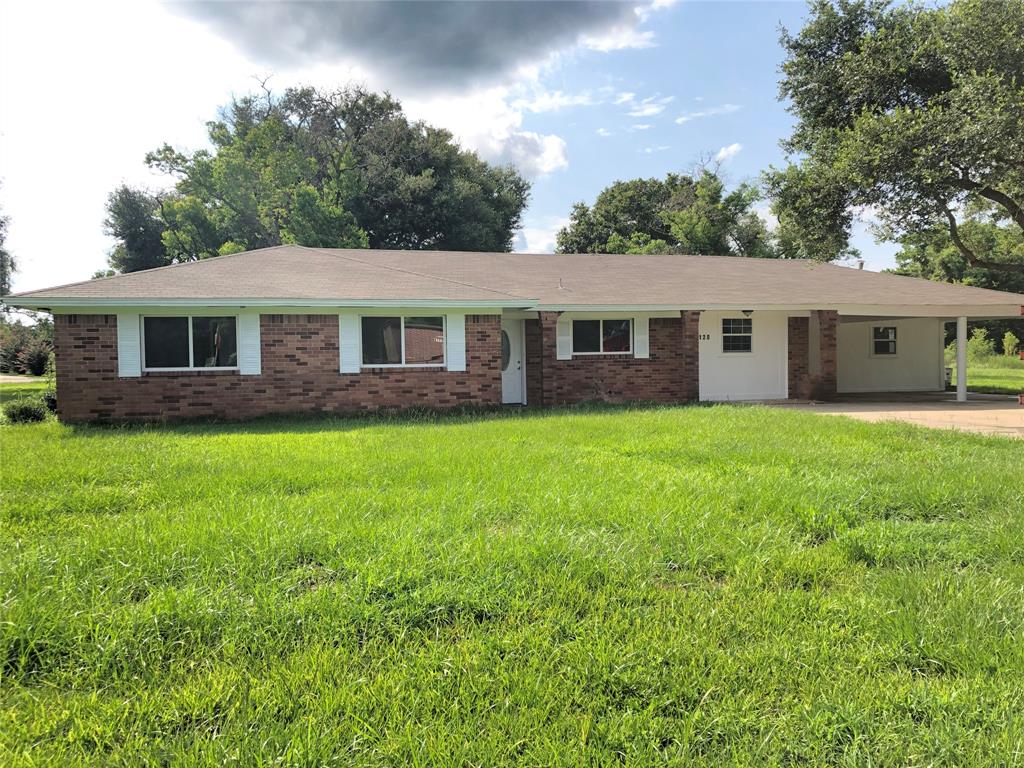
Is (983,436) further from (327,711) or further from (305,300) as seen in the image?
(305,300)

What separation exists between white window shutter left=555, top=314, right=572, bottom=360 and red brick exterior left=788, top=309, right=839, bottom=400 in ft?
20.6

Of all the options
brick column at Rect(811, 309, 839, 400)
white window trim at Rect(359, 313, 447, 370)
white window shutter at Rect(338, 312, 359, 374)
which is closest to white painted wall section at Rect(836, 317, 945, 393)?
brick column at Rect(811, 309, 839, 400)

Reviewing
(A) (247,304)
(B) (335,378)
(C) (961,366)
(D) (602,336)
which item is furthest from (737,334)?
(A) (247,304)

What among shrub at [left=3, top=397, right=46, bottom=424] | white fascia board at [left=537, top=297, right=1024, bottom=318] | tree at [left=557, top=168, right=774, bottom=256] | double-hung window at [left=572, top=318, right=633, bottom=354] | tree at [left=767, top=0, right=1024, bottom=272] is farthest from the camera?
tree at [left=557, top=168, right=774, bottom=256]

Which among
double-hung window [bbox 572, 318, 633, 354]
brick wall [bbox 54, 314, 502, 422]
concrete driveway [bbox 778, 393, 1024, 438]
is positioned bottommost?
concrete driveway [bbox 778, 393, 1024, 438]

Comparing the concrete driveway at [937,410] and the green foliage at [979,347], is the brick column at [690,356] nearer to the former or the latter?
the concrete driveway at [937,410]

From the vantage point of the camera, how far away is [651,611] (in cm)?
323

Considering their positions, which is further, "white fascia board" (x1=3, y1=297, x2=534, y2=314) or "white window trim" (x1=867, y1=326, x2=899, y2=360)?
"white window trim" (x1=867, y1=326, x2=899, y2=360)

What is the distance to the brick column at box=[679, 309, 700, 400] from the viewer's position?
585 inches

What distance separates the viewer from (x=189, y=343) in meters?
12.0

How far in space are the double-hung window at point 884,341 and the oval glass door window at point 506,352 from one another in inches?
476

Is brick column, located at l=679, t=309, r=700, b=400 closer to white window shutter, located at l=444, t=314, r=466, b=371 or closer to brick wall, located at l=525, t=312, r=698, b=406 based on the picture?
brick wall, located at l=525, t=312, r=698, b=406

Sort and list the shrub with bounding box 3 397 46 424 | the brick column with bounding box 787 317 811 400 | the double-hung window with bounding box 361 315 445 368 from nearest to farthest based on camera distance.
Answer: the shrub with bounding box 3 397 46 424, the double-hung window with bounding box 361 315 445 368, the brick column with bounding box 787 317 811 400

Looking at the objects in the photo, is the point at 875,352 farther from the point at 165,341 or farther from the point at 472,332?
the point at 165,341
